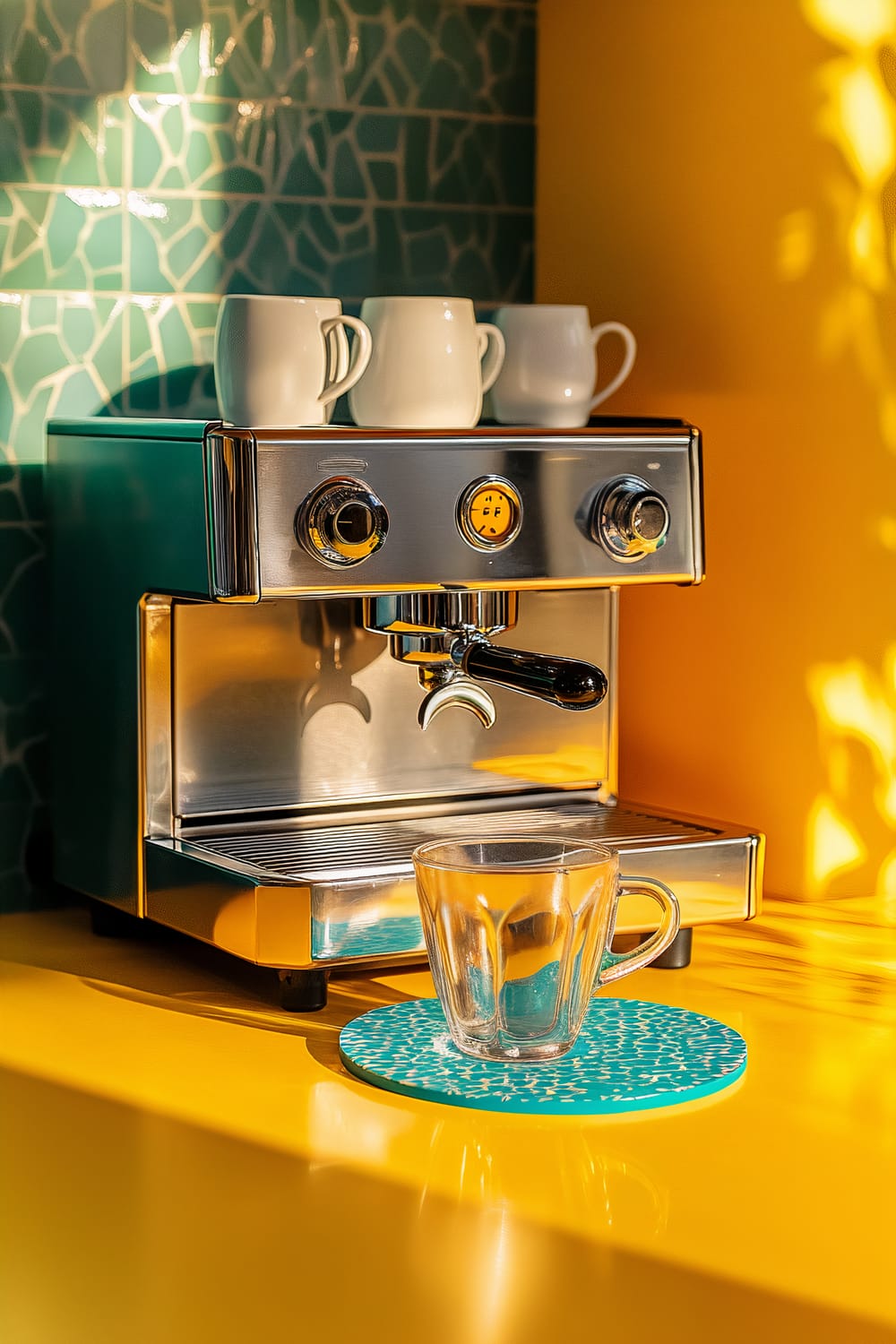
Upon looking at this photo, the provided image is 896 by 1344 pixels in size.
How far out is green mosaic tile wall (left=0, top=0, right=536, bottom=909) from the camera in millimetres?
1184

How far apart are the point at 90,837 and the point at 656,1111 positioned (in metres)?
0.46

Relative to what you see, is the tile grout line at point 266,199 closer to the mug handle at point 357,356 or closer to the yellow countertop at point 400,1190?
the mug handle at point 357,356

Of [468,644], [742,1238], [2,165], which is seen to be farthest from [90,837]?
[742,1238]

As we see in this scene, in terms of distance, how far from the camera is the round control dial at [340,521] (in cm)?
94

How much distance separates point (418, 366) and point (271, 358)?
0.10m

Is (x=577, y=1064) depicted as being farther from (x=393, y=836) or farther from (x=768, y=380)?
(x=768, y=380)

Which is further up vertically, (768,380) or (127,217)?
(127,217)

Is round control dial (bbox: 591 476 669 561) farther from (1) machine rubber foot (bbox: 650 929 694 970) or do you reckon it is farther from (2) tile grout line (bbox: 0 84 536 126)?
(2) tile grout line (bbox: 0 84 536 126)

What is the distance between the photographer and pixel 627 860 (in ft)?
3.28

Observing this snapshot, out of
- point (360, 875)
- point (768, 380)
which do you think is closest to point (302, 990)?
point (360, 875)

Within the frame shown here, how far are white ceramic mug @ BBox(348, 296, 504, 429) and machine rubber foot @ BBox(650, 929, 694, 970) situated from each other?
33 centimetres

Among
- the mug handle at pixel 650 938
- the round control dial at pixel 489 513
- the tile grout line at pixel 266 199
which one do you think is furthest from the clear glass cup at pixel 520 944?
the tile grout line at pixel 266 199

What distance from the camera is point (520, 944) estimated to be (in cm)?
80

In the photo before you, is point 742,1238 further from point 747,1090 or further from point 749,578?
point 749,578
